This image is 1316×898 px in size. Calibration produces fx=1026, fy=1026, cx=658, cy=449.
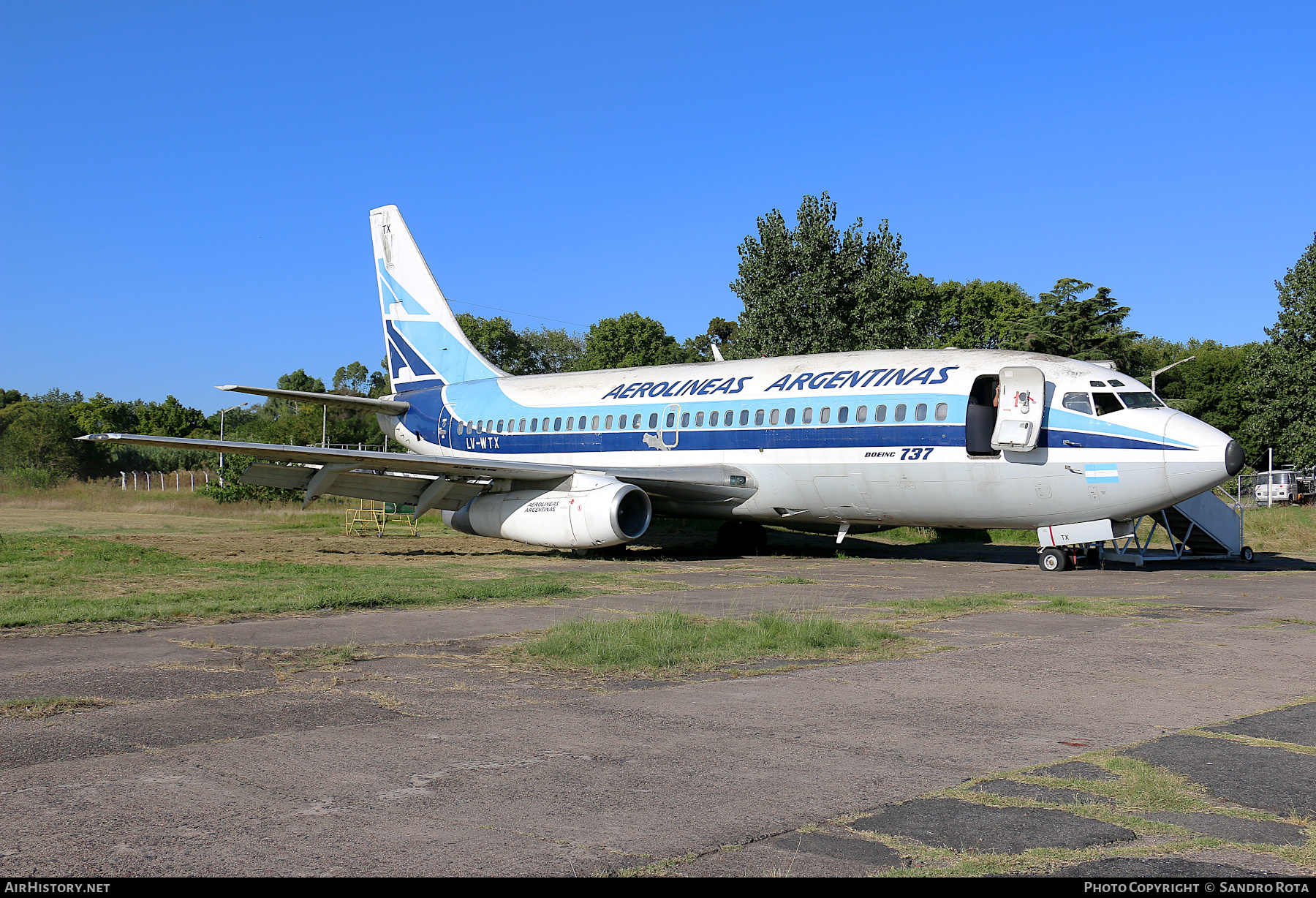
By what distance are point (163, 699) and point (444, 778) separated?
2.98 meters

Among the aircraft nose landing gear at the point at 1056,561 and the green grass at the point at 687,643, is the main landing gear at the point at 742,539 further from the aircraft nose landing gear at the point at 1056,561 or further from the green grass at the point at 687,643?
the green grass at the point at 687,643

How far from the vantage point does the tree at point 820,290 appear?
3912 cm

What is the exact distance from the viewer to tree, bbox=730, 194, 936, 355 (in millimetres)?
39125

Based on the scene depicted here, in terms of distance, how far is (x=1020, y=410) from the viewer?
17094 mm

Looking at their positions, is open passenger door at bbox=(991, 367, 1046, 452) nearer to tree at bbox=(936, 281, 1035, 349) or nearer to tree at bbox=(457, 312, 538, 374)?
tree at bbox=(936, 281, 1035, 349)

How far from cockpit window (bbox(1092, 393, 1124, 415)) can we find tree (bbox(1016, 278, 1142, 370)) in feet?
143

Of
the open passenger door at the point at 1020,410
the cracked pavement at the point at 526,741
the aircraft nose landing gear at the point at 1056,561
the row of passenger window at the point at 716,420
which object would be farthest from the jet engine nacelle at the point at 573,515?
the cracked pavement at the point at 526,741

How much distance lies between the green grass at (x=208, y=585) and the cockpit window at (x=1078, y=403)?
317 inches

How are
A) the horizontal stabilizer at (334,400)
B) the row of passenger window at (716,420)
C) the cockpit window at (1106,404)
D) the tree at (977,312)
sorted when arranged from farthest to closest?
the tree at (977,312) < the horizontal stabilizer at (334,400) < the row of passenger window at (716,420) < the cockpit window at (1106,404)

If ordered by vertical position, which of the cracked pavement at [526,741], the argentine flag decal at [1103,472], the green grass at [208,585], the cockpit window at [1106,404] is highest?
the cockpit window at [1106,404]

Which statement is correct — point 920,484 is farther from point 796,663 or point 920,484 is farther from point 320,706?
point 320,706

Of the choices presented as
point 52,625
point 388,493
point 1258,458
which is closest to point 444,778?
point 52,625

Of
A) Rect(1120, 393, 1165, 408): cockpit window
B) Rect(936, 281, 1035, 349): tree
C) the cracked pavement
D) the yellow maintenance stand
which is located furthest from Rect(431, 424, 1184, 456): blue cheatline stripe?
Rect(936, 281, 1035, 349): tree

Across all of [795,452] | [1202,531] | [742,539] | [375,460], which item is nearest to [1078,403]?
[795,452]
